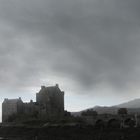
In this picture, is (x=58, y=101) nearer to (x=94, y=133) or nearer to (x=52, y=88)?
(x=52, y=88)

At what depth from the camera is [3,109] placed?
330 ft

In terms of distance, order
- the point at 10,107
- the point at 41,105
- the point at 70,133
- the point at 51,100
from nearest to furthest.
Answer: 1. the point at 70,133
2. the point at 10,107
3. the point at 41,105
4. the point at 51,100

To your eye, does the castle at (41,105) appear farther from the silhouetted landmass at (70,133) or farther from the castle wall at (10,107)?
the silhouetted landmass at (70,133)

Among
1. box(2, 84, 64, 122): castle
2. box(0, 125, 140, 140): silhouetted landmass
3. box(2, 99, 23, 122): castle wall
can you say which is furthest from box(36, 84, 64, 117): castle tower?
box(0, 125, 140, 140): silhouetted landmass

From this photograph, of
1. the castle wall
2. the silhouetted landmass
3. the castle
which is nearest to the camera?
the silhouetted landmass

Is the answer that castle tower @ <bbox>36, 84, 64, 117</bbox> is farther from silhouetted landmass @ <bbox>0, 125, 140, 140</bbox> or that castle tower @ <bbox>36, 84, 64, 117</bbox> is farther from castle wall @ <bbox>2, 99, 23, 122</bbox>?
silhouetted landmass @ <bbox>0, 125, 140, 140</bbox>

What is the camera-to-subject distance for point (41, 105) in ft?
335

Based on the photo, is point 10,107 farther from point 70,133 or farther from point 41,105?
point 70,133

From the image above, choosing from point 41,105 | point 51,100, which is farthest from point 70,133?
point 51,100

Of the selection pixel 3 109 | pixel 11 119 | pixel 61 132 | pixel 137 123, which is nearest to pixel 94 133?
pixel 61 132

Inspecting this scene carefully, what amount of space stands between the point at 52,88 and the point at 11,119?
50.2ft

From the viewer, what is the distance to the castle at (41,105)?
98.1 meters

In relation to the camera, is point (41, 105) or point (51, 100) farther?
point (51, 100)

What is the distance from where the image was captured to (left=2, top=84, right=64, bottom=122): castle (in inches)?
3863
